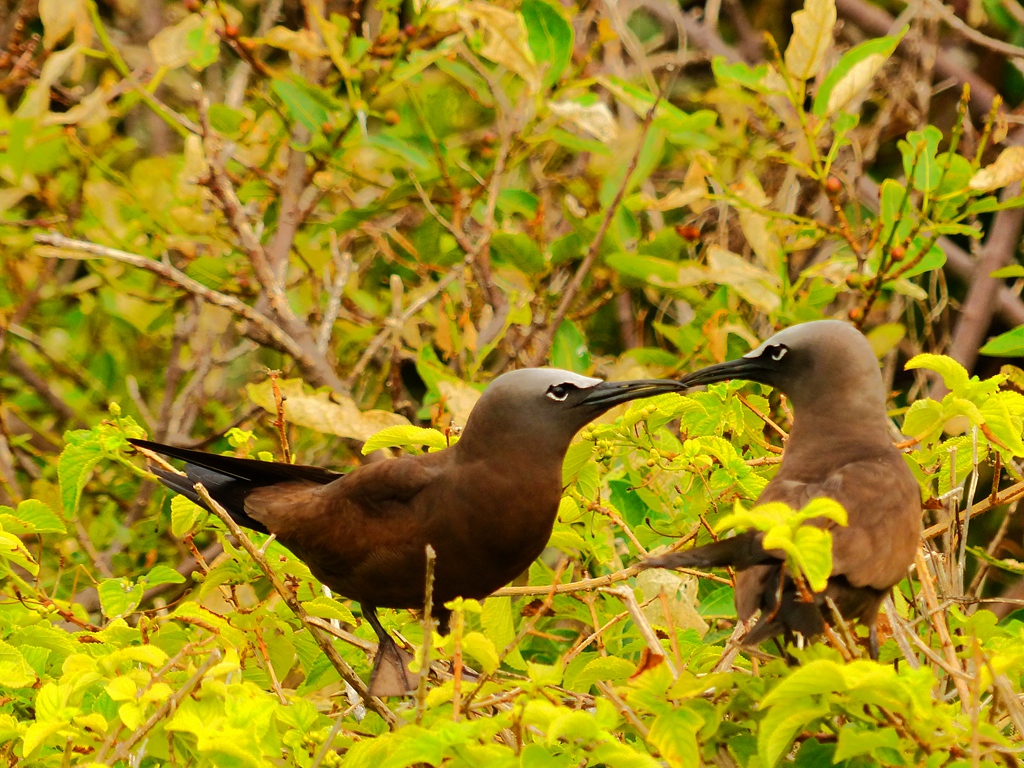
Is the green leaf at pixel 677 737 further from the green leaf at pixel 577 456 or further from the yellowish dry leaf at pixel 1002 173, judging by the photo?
the yellowish dry leaf at pixel 1002 173

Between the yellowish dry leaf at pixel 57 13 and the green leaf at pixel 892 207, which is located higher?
the yellowish dry leaf at pixel 57 13

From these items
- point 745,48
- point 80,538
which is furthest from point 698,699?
point 745,48

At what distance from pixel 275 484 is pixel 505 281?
5.16 ft

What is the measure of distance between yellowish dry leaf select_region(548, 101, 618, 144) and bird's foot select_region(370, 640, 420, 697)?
1950 millimetres

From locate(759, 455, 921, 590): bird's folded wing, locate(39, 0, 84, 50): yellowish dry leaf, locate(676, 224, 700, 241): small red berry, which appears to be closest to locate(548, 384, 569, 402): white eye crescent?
locate(759, 455, 921, 590): bird's folded wing

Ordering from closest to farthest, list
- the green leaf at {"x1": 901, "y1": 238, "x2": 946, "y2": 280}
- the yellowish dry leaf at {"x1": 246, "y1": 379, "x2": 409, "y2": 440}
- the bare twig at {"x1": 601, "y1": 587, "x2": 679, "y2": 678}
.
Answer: the bare twig at {"x1": 601, "y1": 587, "x2": 679, "y2": 678}, the yellowish dry leaf at {"x1": 246, "y1": 379, "x2": 409, "y2": 440}, the green leaf at {"x1": 901, "y1": 238, "x2": 946, "y2": 280}

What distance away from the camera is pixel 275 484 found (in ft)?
10.4

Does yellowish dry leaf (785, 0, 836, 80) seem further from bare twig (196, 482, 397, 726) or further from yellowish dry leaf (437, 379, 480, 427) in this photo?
bare twig (196, 482, 397, 726)

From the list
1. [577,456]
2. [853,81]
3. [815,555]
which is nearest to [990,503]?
[577,456]

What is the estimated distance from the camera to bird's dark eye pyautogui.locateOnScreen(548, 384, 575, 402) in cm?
271

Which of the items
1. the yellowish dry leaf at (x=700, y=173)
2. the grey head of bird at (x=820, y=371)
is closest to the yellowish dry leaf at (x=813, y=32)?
the yellowish dry leaf at (x=700, y=173)

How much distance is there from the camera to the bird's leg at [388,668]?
2.68 meters

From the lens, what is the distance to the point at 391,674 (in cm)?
273

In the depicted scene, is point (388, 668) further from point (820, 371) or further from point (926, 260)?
point (926, 260)
